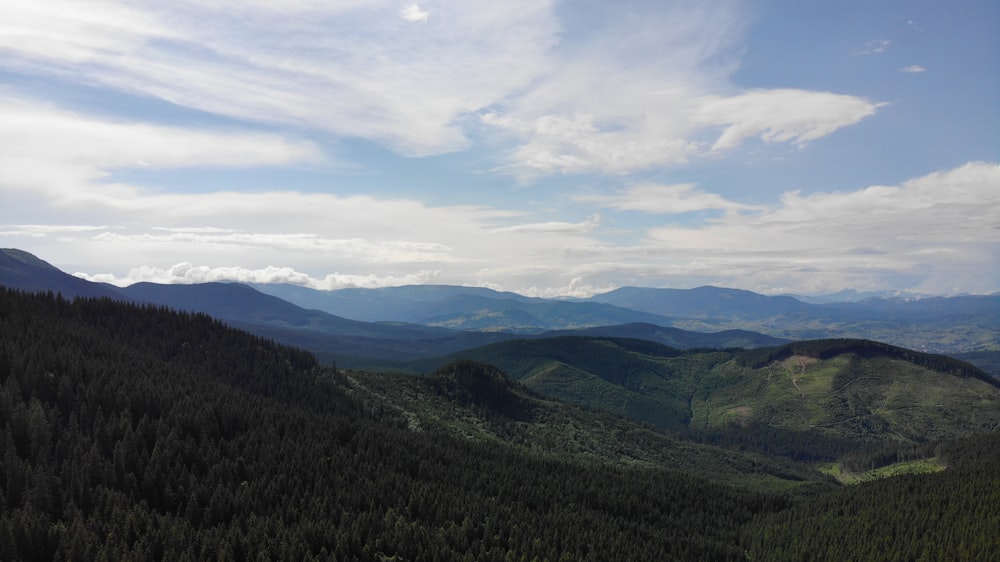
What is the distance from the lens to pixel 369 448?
14725 cm

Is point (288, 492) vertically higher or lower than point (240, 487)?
lower

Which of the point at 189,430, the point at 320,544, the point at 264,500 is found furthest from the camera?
the point at 189,430

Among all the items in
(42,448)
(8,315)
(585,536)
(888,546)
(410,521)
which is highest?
(8,315)

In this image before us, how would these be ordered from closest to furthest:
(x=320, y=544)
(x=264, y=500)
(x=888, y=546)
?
(x=320, y=544), (x=264, y=500), (x=888, y=546)

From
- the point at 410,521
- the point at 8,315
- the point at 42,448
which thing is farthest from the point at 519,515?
the point at 8,315

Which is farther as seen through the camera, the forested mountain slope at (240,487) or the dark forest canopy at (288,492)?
the dark forest canopy at (288,492)

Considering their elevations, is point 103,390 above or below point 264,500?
above

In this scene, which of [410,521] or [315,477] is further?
[315,477]

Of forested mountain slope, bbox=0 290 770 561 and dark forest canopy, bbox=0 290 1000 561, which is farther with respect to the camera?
dark forest canopy, bbox=0 290 1000 561

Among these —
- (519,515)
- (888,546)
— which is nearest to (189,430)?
(519,515)

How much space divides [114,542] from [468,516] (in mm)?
66513

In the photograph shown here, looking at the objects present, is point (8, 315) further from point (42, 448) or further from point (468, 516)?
point (468, 516)

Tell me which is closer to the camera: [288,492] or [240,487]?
[240,487]

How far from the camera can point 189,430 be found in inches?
4877
